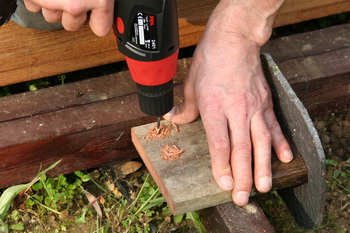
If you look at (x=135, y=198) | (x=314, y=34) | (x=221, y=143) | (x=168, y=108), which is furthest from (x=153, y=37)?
(x=314, y=34)

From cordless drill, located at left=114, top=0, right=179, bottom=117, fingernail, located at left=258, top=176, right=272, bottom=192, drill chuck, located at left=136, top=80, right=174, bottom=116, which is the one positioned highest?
cordless drill, located at left=114, top=0, right=179, bottom=117

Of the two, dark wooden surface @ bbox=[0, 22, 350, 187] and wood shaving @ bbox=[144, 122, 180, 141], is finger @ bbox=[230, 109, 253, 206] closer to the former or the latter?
wood shaving @ bbox=[144, 122, 180, 141]

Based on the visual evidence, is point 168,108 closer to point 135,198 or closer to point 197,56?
point 197,56

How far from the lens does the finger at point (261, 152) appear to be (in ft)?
6.84

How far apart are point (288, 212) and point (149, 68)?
1070 millimetres

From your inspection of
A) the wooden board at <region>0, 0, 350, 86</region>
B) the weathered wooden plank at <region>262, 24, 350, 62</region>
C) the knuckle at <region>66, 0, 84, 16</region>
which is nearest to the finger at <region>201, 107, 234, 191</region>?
the knuckle at <region>66, 0, 84, 16</region>

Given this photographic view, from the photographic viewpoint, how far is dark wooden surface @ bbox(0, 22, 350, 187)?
7.96ft

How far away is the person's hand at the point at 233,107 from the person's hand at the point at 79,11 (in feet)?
1.64

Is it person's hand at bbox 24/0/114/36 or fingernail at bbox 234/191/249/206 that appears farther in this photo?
fingernail at bbox 234/191/249/206

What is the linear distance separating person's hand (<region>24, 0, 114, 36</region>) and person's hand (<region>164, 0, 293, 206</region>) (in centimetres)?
50

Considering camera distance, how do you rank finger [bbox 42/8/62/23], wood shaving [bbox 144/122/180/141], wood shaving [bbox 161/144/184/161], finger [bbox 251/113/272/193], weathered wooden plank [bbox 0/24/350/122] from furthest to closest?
weathered wooden plank [bbox 0/24/350/122], wood shaving [bbox 144/122/180/141], wood shaving [bbox 161/144/184/161], finger [bbox 251/113/272/193], finger [bbox 42/8/62/23]

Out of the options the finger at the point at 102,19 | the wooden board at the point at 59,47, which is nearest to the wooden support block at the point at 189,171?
the finger at the point at 102,19

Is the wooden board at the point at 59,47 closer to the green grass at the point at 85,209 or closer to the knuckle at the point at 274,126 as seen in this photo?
the green grass at the point at 85,209

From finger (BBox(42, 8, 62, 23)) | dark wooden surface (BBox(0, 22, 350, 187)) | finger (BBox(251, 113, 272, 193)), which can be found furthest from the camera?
dark wooden surface (BBox(0, 22, 350, 187))
